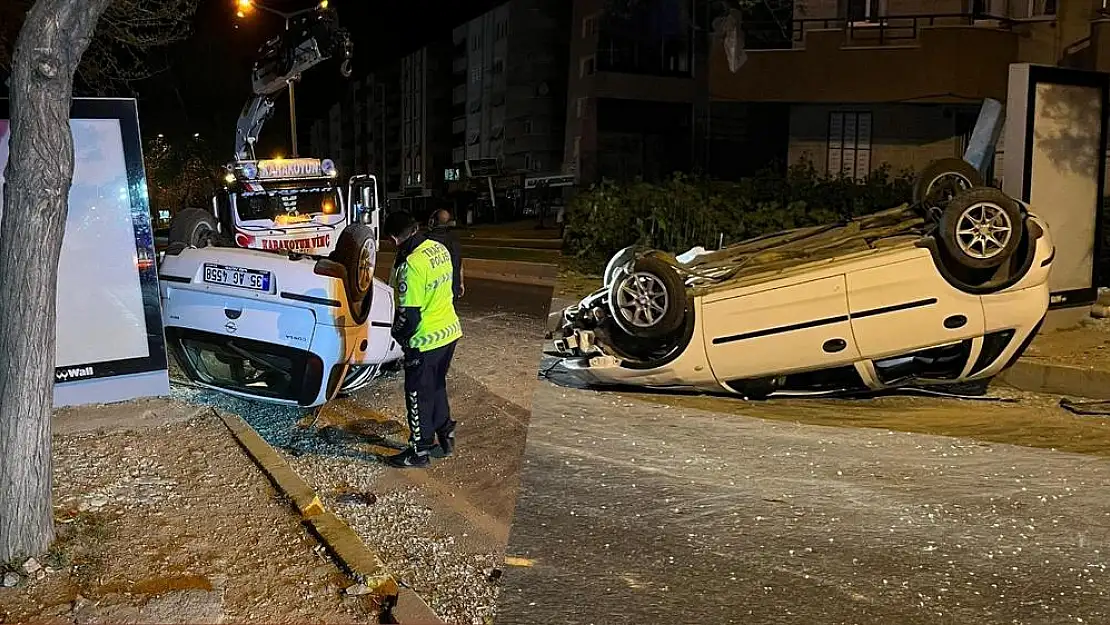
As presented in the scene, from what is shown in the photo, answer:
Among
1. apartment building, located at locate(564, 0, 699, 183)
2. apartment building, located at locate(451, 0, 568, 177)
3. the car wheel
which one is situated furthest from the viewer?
apartment building, located at locate(451, 0, 568, 177)

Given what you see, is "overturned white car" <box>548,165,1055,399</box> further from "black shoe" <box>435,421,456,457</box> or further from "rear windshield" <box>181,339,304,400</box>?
"rear windshield" <box>181,339,304,400</box>

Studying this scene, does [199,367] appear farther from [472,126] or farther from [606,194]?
[472,126]

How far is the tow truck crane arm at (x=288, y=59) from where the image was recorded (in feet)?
49.0

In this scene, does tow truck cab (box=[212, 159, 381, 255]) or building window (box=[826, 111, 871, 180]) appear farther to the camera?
building window (box=[826, 111, 871, 180])

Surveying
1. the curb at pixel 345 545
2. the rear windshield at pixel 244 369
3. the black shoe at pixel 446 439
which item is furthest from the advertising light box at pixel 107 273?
the black shoe at pixel 446 439

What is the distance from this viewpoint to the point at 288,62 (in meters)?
15.6

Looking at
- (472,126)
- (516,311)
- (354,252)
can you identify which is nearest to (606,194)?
(516,311)

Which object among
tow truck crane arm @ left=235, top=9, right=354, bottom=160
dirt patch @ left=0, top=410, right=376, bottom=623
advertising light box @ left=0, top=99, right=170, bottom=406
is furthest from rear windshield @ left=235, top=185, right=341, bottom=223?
dirt patch @ left=0, top=410, right=376, bottom=623

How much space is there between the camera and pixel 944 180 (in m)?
9.29

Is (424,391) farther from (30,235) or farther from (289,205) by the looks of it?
(289,205)

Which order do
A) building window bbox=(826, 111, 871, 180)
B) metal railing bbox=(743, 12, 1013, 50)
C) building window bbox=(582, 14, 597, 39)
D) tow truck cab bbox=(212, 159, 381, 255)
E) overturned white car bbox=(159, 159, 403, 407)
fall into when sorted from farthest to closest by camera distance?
building window bbox=(582, 14, 597, 39) < building window bbox=(826, 111, 871, 180) < metal railing bbox=(743, 12, 1013, 50) < tow truck cab bbox=(212, 159, 381, 255) < overturned white car bbox=(159, 159, 403, 407)

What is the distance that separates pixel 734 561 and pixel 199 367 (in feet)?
15.0

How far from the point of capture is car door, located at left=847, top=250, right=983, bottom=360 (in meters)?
7.85

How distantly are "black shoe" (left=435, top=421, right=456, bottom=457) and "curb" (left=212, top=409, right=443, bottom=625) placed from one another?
1133 millimetres
